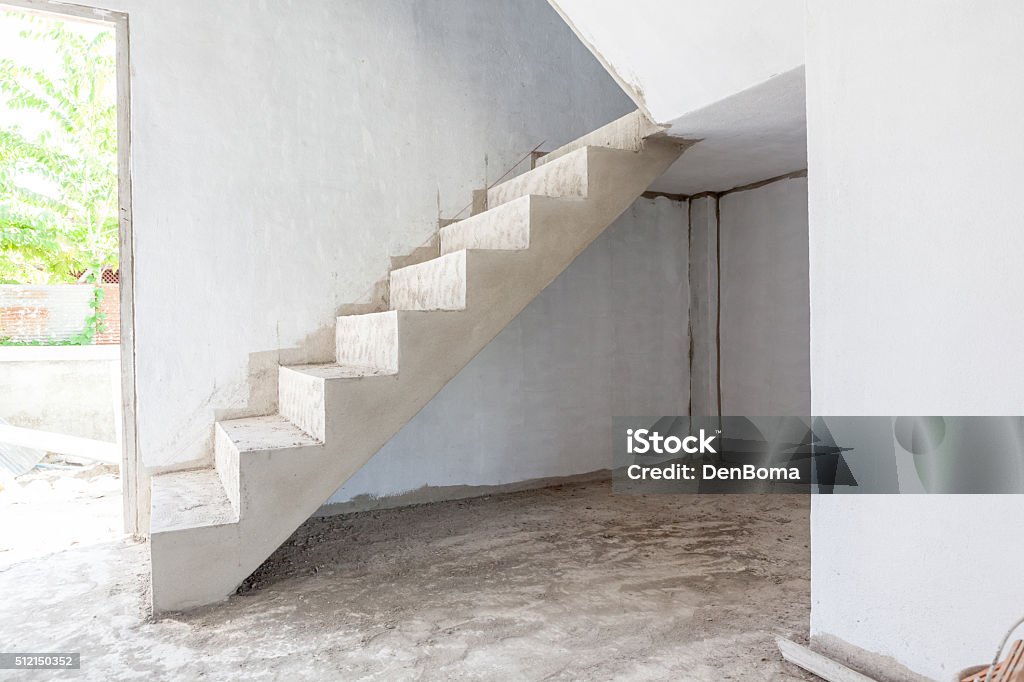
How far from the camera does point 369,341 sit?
2502mm

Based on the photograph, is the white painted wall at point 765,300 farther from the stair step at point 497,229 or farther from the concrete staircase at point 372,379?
the stair step at point 497,229

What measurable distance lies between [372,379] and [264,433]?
51 centimetres

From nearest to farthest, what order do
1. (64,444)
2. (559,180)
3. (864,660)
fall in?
1. (864,660)
2. (559,180)
3. (64,444)

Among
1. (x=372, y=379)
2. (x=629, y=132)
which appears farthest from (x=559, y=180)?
(x=372, y=379)

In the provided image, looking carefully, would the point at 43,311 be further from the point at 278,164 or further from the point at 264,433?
the point at 264,433

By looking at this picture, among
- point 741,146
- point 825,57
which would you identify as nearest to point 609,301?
point 741,146

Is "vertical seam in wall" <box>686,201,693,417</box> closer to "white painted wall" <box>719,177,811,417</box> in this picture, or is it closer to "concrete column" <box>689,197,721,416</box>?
"concrete column" <box>689,197,721,416</box>

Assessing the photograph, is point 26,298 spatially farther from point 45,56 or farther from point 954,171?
point 954,171

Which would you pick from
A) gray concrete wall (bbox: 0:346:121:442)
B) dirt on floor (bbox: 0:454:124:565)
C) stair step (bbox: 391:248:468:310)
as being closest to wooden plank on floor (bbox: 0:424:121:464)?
dirt on floor (bbox: 0:454:124:565)

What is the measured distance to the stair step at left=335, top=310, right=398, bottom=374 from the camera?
226 cm

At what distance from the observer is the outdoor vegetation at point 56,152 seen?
684cm

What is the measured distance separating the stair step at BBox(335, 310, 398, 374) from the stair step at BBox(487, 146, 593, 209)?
83 centimetres

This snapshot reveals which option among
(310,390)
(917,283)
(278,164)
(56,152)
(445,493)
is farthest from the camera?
(56,152)

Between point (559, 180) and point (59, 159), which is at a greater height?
point (59, 159)
